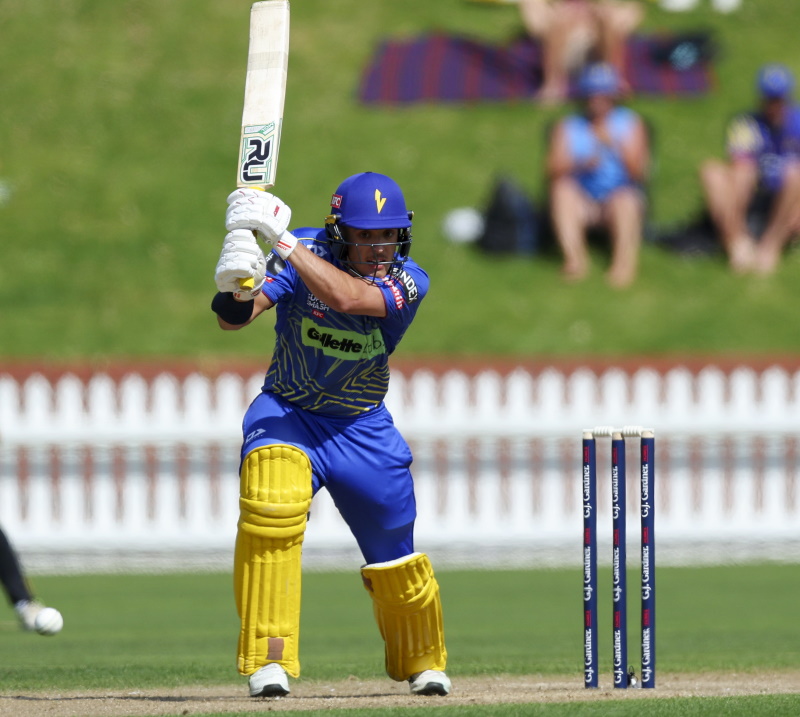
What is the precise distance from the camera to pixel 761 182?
1612cm

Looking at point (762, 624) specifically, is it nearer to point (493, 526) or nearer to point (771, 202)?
point (493, 526)

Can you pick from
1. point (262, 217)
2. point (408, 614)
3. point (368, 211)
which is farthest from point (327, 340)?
point (408, 614)

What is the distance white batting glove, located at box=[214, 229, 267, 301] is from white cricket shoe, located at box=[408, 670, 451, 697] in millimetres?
1601

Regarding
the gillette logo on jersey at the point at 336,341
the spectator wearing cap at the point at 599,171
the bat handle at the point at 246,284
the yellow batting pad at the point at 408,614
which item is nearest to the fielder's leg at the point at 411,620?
the yellow batting pad at the point at 408,614

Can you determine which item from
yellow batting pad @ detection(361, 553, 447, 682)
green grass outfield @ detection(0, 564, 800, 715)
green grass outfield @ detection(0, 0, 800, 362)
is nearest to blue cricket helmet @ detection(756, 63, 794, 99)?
→ green grass outfield @ detection(0, 0, 800, 362)

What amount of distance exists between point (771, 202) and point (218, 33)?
8.93 meters

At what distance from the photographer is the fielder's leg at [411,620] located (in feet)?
18.5

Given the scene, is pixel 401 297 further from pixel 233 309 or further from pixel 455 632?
pixel 455 632

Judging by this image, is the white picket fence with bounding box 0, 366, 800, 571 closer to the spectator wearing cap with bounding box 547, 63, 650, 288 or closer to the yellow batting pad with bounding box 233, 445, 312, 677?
the spectator wearing cap with bounding box 547, 63, 650, 288

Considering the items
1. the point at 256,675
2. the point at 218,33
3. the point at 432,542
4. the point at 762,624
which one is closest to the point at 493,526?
the point at 432,542

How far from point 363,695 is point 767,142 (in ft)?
37.2

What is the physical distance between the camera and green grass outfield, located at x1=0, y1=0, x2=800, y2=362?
1616 centimetres

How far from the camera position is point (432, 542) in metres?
12.7

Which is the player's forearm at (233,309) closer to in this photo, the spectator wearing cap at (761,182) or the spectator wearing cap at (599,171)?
the spectator wearing cap at (599,171)
